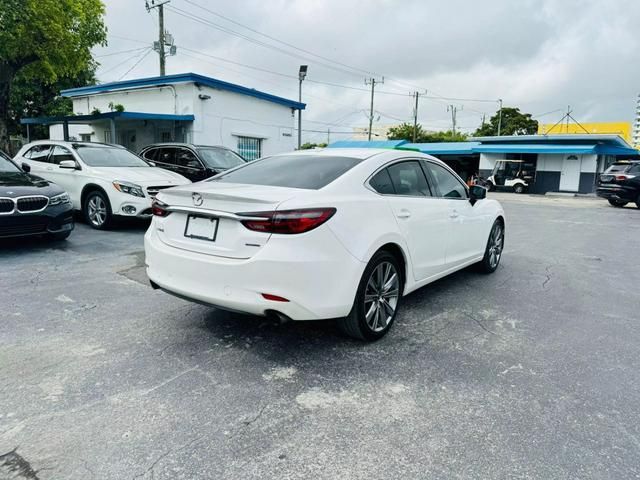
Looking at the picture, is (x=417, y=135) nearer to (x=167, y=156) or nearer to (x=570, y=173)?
(x=570, y=173)

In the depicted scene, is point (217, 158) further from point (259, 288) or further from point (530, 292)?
point (259, 288)

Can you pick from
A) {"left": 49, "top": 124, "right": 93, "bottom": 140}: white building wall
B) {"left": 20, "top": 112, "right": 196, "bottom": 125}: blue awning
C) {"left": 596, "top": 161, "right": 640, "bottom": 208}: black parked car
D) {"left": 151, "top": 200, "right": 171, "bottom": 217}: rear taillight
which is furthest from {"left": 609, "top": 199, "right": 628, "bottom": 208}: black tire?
{"left": 49, "top": 124, "right": 93, "bottom": 140}: white building wall

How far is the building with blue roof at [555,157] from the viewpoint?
29.9 metres

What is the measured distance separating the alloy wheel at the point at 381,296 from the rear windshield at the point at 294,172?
822 mm

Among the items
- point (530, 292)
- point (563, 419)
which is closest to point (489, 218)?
point (530, 292)

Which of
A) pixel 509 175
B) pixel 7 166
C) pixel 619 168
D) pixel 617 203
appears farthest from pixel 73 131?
pixel 509 175

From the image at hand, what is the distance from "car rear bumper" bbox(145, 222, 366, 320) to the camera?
9.91 ft

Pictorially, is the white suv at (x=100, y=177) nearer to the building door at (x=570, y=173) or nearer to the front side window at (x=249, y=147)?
the front side window at (x=249, y=147)

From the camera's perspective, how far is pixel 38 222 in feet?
20.9

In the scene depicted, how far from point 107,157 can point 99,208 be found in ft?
4.51

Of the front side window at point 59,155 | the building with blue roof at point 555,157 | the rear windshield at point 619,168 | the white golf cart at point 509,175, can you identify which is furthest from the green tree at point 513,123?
the front side window at point 59,155

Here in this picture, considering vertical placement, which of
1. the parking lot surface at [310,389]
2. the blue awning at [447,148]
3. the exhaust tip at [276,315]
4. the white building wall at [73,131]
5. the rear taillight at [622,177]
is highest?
the blue awning at [447,148]

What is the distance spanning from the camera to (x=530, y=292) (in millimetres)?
5398

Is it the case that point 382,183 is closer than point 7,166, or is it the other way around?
point 382,183
